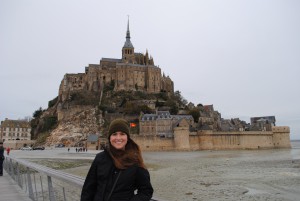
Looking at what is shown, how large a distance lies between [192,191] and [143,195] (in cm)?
1061

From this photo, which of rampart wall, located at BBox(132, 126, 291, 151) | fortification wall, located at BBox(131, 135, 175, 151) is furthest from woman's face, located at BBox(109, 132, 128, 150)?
fortification wall, located at BBox(131, 135, 175, 151)

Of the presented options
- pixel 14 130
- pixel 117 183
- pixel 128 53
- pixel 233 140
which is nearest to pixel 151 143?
pixel 233 140

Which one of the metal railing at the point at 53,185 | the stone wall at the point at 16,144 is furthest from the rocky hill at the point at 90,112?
the metal railing at the point at 53,185

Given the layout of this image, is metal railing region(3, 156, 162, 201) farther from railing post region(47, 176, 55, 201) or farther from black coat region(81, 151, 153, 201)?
black coat region(81, 151, 153, 201)

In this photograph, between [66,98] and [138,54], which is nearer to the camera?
[66,98]

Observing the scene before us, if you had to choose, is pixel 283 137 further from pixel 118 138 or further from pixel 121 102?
pixel 118 138

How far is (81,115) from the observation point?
65.6 m

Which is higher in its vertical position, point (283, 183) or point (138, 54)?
point (138, 54)

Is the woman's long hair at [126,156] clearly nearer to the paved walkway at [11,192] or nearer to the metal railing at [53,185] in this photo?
the metal railing at [53,185]

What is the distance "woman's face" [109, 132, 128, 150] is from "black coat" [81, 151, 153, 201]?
13cm

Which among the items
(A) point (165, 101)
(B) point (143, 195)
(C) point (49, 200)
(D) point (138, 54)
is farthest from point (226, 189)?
(D) point (138, 54)

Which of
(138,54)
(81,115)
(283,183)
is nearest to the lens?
(283,183)

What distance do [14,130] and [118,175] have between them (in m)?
73.2

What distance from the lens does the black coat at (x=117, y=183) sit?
2596 millimetres
